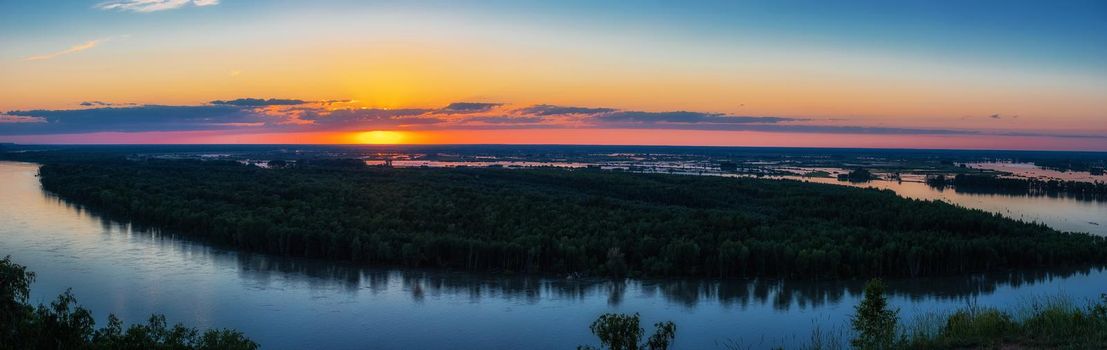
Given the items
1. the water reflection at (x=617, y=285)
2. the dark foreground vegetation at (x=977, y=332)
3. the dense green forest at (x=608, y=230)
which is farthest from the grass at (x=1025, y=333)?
the dense green forest at (x=608, y=230)

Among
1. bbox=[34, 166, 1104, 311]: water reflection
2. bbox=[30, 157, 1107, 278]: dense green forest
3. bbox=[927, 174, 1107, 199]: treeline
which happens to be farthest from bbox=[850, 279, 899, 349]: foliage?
bbox=[927, 174, 1107, 199]: treeline

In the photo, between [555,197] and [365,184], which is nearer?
[555,197]

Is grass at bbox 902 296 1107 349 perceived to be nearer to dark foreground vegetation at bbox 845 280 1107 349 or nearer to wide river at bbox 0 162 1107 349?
dark foreground vegetation at bbox 845 280 1107 349

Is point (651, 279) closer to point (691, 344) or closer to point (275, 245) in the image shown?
point (691, 344)

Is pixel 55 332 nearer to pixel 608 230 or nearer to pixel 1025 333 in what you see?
pixel 1025 333

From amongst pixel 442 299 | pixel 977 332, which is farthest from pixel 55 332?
pixel 977 332

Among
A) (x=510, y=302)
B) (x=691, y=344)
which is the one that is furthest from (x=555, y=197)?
(x=691, y=344)
